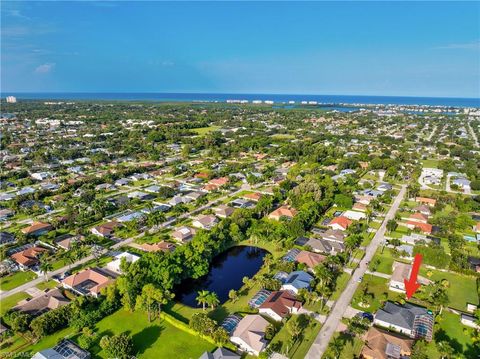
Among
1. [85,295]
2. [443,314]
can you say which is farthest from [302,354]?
[85,295]

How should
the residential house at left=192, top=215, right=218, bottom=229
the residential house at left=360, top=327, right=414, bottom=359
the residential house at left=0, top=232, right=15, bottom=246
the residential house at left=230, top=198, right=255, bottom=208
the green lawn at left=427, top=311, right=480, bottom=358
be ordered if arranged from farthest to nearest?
the residential house at left=230, top=198, right=255, bottom=208 → the residential house at left=192, top=215, right=218, bottom=229 → the residential house at left=0, top=232, right=15, bottom=246 → the green lawn at left=427, top=311, right=480, bottom=358 → the residential house at left=360, top=327, right=414, bottom=359

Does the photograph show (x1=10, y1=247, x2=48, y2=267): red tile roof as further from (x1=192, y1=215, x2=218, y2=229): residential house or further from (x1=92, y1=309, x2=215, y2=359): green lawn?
(x1=192, y1=215, x2=218, y2=229): residential house

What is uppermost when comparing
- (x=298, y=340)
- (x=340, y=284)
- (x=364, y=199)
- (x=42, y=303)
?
(x=364, y=199)

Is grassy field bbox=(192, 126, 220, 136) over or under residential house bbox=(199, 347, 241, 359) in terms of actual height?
over

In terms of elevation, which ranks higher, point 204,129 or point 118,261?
point 204,129

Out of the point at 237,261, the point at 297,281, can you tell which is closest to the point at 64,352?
the point at 237,261

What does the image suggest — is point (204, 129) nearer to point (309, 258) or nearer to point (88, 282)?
point (309, 258)

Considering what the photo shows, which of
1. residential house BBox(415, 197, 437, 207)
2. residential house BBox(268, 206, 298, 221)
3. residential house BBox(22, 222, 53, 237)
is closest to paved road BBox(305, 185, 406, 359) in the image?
residential house BBox(268, 206, 298, 221)
